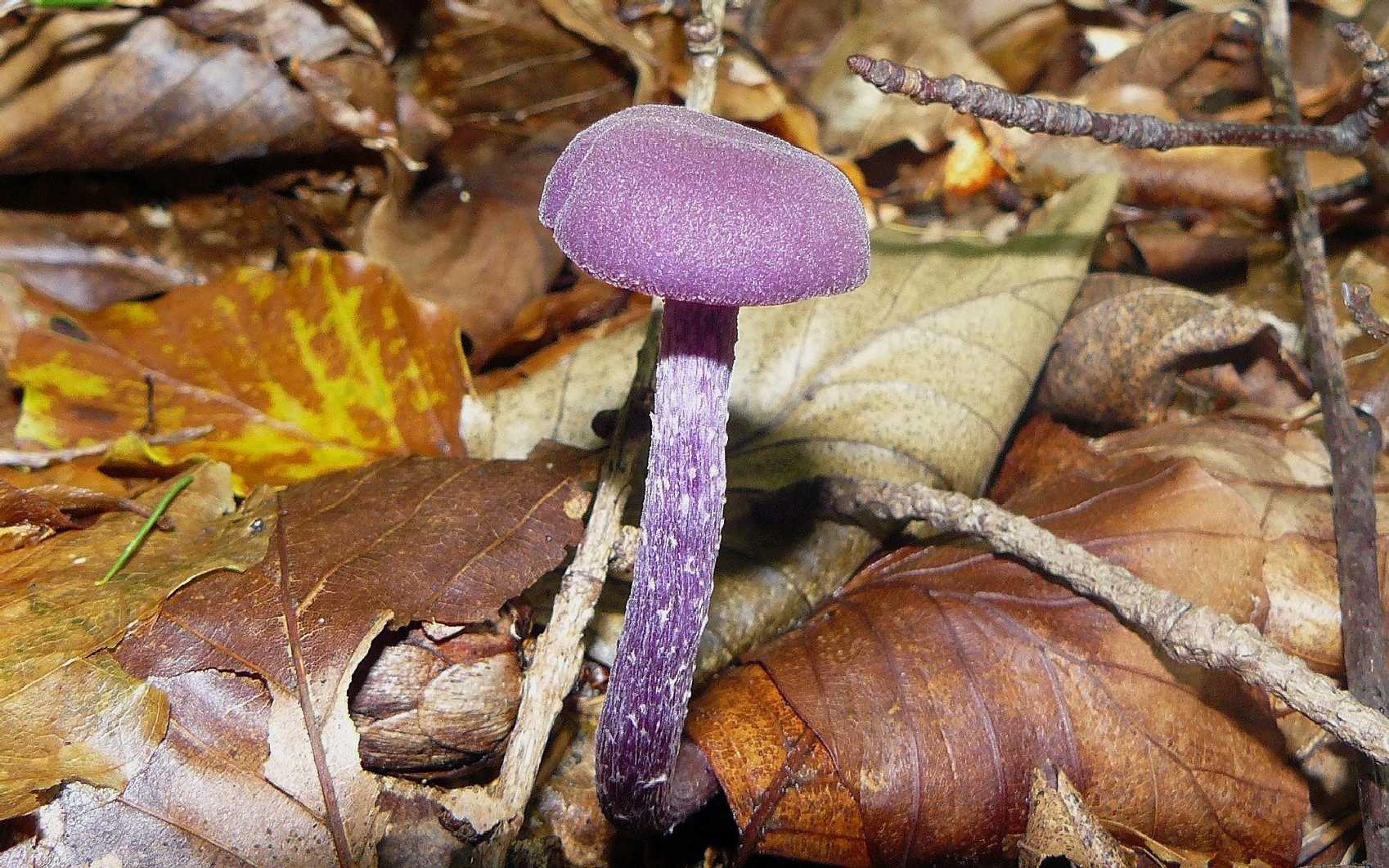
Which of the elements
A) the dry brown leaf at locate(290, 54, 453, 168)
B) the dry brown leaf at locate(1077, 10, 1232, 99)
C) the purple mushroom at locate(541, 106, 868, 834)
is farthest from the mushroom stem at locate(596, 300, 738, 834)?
the dry brown leaf at locate(1077, 10, 1232, 99)

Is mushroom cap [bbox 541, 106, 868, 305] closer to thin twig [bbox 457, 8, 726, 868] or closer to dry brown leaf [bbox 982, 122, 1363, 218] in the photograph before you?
thin twig [bbox 457, 8, 726, 868]

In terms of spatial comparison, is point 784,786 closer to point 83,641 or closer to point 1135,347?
point 83,641

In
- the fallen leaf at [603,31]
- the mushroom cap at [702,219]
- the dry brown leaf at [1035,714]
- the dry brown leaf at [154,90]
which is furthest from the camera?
the fallen leaf at [603,31]

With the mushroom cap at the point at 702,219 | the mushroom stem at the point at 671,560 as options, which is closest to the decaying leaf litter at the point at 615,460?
the mushroom stem at the point at 671,560

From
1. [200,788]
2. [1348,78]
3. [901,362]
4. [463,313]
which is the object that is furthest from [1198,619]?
[1348,78]

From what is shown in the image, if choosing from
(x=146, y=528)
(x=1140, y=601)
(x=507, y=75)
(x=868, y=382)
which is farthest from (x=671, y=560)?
(x=507, y=75)

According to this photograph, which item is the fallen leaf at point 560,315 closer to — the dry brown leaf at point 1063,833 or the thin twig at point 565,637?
the thin twig at point 565,637
